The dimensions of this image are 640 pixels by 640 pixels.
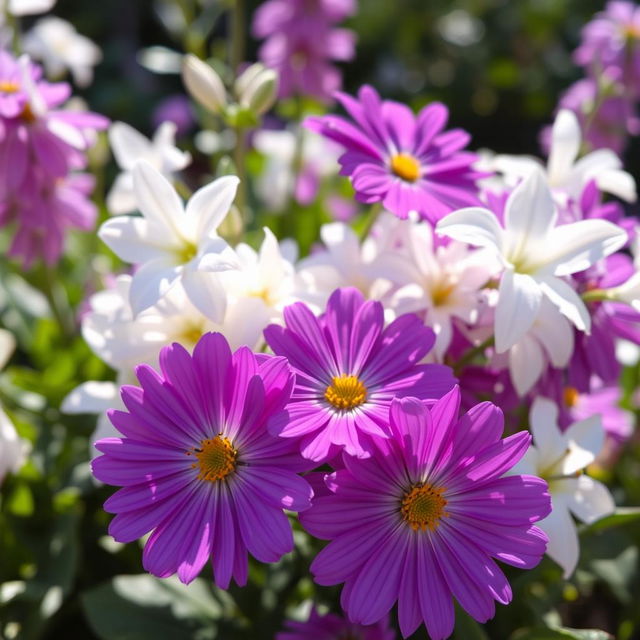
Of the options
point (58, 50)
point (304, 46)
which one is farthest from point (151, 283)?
point (58, 50)

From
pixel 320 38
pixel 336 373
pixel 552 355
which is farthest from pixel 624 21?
pixel 336 373

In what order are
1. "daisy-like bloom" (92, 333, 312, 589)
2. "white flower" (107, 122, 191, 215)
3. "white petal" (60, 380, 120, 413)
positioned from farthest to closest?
1. "white flower" (107, 122, 191, 215)
2. "white petal" (60, 380, 120, 413)
3. "daisy-like bloom" (92, 333, 312, 589)

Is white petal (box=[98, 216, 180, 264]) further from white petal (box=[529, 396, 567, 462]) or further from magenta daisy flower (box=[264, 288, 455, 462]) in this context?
white petal (box=[529, 396, 567, 462])

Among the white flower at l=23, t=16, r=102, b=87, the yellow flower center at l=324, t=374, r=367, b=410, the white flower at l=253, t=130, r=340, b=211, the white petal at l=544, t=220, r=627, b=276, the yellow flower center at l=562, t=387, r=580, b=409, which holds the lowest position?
the white flower at l=253, t=130, r=340, b=211

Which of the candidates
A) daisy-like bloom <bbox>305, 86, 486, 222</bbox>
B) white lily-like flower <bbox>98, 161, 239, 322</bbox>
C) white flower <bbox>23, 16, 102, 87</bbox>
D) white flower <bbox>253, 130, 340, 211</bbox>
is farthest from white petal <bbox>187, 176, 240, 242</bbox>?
white flower <bbox>23, 16, 102, 87</bbox>

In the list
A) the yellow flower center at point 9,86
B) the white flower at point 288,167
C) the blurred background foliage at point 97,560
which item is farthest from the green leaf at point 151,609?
the white flower at point 288,167

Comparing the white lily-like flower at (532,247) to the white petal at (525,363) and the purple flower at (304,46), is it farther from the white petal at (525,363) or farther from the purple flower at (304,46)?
the purple flower at (304,46)

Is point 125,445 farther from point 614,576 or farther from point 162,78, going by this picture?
point 162,78

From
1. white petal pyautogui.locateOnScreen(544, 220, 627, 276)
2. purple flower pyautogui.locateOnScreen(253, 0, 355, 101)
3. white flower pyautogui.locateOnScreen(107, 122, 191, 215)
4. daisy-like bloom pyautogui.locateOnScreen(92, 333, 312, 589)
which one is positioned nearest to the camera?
daisy-like bloom pyautogui.locateOnScreen(92, 333, 312, 589)
